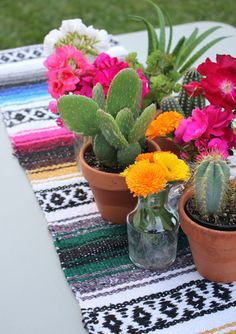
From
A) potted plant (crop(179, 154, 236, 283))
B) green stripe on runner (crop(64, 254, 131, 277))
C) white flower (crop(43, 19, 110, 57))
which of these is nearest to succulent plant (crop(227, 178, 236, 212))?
potted plant (crop(179, 154, 236, 283))

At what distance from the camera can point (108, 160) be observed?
1.11 metres

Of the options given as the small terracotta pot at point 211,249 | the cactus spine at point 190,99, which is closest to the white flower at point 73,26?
the cactus spine at point 190,99

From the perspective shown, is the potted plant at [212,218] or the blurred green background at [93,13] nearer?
the potted plant at [212,218]

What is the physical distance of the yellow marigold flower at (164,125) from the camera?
1.11 m

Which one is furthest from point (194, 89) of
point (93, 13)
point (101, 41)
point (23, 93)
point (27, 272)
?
point (93, 13)

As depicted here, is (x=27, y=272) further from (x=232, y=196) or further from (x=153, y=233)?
(x=232, y=196)

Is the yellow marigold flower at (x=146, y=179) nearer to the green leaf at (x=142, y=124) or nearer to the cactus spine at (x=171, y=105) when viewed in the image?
the green leaf at (x=142, y=124)

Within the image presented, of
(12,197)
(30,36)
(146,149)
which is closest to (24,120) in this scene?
(12,197)

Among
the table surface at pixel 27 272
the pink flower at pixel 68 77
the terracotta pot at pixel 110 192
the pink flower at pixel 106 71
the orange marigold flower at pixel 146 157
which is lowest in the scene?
the table surface at pixel 27 272

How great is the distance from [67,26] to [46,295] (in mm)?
577

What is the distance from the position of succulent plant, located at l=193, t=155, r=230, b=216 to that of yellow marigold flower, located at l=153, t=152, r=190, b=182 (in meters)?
0.02

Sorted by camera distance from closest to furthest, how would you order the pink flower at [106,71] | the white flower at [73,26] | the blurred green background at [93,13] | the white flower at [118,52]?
the pink flower at [106,71], the white flower at [73,26], the white flower at [118,52], the blurred green background at [93,13]

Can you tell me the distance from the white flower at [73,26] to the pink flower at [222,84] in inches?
14.8

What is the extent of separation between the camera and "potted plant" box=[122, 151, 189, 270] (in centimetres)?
98
